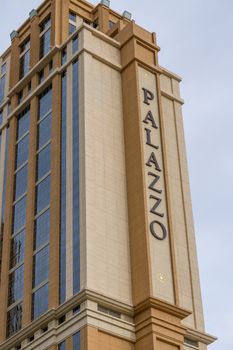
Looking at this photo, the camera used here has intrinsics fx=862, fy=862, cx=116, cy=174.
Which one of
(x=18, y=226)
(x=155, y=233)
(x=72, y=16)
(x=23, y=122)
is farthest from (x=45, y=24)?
(x=155, y=233)

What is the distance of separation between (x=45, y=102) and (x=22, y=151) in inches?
272

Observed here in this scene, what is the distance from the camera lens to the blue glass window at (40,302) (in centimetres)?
9119

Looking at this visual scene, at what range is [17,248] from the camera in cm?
10125

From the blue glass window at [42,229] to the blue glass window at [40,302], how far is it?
5.87 metres

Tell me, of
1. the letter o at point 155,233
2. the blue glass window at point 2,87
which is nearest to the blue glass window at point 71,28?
the blue glass window at point 2,87

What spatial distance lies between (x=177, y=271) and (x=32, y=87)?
33.8m

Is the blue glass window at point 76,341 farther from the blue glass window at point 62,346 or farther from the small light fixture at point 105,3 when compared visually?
the small light fixture at point 105,3

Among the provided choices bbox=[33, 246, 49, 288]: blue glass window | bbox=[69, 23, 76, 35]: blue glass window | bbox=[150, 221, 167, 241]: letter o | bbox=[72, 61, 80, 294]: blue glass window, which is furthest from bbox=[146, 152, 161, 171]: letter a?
bbox=[69, 23, 76, 35]: blue glass window

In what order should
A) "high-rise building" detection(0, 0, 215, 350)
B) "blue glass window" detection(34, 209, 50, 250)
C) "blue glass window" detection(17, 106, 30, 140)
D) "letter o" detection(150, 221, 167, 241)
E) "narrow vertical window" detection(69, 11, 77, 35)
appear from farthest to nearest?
1. "narrow vertical window" detection(69, 11, 77, 35)
2. "blue glass window" detection(17, 106, 30, 140)
3. "blue glass window" detection(34, 209, 50, 250)
4. "letter o" detection(150, 221, 167, 241)
5. "high-rise building" detection(0, 0, 215, 350)

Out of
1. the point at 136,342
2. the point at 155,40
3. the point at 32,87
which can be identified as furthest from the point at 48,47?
the point at 136,342

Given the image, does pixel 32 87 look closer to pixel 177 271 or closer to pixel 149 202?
pixel 149 202

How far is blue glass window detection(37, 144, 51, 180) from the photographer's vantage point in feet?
336

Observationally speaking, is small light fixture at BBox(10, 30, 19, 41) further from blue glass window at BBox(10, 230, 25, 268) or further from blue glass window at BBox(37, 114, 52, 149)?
blue glass window at BBox(10, 230, 25, 268)

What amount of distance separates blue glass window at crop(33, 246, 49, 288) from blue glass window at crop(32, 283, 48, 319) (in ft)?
3.80
